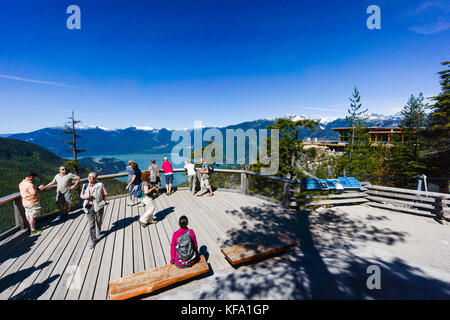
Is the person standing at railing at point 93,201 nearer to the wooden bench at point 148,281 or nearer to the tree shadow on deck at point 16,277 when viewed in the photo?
the tree shadow on deck at point 16,277

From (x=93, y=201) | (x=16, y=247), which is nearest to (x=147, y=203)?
(x=93, y=201)

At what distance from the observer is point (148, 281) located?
2957 mm

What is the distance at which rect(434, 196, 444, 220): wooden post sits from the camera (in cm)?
601

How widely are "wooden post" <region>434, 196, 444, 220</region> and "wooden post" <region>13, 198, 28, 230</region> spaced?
12.3 m

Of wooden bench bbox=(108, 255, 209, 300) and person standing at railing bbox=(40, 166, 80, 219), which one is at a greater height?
person standing at railing bbox=(40, 166, 80, 219)

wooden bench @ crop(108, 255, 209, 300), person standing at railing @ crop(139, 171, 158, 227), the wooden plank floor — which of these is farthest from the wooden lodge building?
wooden bench @ crop(108, 255, 209, 300)

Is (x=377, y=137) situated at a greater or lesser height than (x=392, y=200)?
greater

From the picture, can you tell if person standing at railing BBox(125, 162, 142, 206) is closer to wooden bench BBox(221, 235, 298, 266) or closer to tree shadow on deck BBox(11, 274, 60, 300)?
tree shadow on deck BBox(11, 274, 60, 300)

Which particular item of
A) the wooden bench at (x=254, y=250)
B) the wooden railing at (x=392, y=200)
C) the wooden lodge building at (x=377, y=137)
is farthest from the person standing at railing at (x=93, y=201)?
the wooden lodge building at (x=377, y=137)

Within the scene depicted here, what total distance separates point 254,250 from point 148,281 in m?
2.02

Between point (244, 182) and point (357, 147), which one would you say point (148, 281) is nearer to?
point (244, 182)
